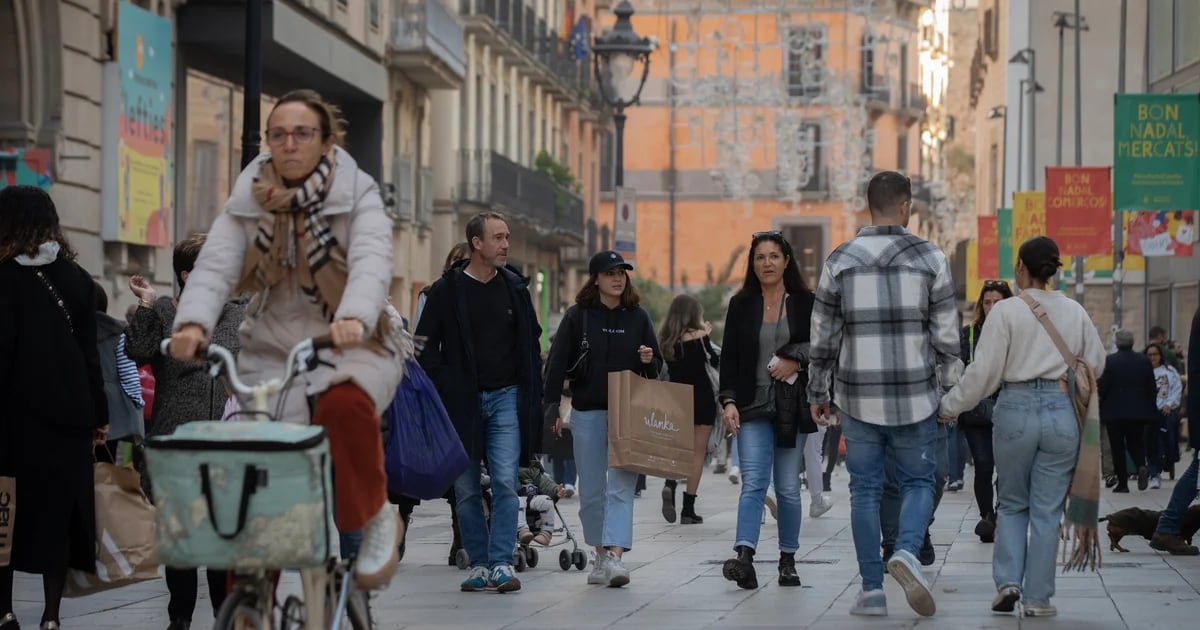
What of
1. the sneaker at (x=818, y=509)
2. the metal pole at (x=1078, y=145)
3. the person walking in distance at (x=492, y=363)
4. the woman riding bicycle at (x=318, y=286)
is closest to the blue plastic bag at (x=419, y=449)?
the woman riding bicycle at (x=318, y=286)

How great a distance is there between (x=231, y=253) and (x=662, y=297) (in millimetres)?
55835

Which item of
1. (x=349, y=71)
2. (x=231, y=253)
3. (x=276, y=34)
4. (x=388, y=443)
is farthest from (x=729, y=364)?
(x=349, y=71)

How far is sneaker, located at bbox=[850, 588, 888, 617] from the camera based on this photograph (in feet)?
34.7

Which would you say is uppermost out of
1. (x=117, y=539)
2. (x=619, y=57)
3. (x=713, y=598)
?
(x=619, y=57)

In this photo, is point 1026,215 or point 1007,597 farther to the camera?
point 1026,215

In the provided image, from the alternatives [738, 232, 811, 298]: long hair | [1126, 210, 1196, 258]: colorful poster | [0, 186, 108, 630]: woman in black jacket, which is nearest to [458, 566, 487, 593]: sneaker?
[738, 232, 811, 298]: long hair

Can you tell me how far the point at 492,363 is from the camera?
11.8 meters

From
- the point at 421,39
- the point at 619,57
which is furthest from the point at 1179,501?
the point at 421,39

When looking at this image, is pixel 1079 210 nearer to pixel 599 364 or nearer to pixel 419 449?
pixel 599 364

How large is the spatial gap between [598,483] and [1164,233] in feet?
97.9

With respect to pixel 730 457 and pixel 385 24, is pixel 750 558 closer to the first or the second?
pixel 730 457

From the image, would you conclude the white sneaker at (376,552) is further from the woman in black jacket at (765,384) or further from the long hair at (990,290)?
the long hair at (990,290)

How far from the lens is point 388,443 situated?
830 cm

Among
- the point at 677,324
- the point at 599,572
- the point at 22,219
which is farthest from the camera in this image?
the point at 677,324
